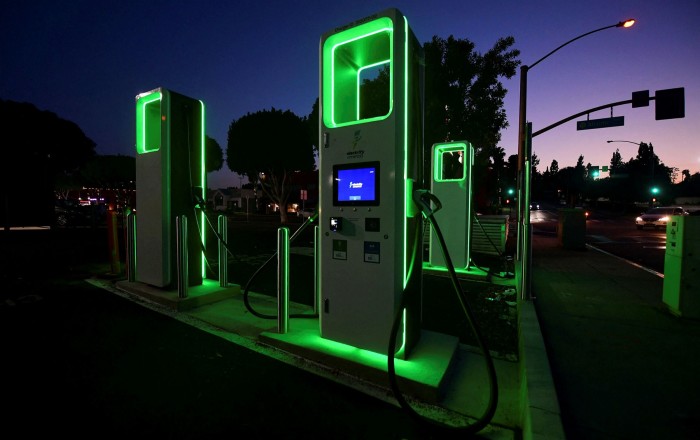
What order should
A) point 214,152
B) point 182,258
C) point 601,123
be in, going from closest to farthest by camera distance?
point 182,258
point 601,123
point 214,152

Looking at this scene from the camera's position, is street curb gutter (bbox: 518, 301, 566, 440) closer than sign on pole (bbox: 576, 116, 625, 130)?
Yes

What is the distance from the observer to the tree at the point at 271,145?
1176 inches

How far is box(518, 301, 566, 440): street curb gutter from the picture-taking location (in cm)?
189

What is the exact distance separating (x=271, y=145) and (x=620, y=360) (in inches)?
1160

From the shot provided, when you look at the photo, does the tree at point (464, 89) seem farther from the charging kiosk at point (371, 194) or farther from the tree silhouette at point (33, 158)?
the tree silhouette at point (33, 158)

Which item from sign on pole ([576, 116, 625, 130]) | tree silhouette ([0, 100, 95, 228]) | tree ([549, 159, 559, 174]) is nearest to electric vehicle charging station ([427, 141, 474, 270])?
sign on pole ([576, 116, 625, 130])

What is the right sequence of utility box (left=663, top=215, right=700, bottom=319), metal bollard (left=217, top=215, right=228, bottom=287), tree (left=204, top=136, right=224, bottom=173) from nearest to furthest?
utility box (left=663, top=215, right=700, bottom=319)
metal bollard (left=217, top=215, right=228, bottom=287)
tree (left=204, top=136, right=224, bottom=173)

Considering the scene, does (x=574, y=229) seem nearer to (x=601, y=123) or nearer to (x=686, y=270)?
(x=601, y=123)

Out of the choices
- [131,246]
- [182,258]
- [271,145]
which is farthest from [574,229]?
[271,145]

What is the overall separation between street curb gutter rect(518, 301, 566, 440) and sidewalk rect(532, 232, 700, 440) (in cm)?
19

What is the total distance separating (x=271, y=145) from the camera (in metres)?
29.8

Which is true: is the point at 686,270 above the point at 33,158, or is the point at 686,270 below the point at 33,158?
below

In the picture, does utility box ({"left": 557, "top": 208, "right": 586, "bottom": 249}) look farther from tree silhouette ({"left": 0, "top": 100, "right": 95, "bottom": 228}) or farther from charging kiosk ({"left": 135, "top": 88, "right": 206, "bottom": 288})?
tree silhouette ({"left": 0, "top": 100, "right": 95, "bottom": 228})

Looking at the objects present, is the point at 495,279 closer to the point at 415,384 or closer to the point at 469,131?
the point at 415,384
